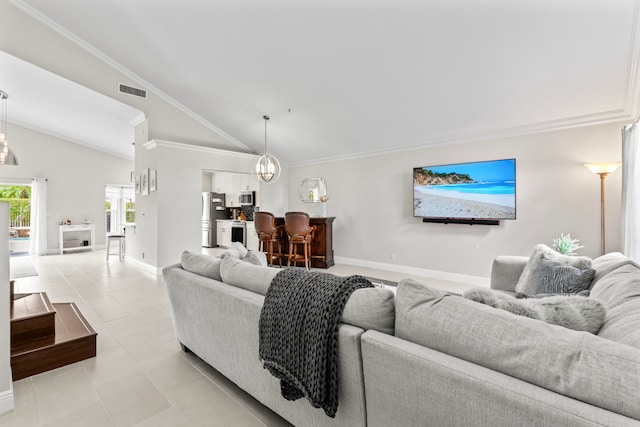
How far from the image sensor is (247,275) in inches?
76.5

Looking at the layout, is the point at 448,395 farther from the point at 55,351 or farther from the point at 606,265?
the point at 55,351

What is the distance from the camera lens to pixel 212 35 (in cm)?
381

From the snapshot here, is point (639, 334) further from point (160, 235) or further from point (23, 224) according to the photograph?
point (23, 224)

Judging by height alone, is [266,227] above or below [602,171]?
below

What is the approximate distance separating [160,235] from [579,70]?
6249mm

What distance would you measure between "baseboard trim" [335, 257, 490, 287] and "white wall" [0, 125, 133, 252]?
6.87 m

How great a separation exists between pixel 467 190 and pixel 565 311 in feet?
12.7

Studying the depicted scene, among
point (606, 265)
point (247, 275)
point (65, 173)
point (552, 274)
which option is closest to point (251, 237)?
point (65, 173)

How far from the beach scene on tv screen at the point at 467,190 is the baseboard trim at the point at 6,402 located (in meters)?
5.03

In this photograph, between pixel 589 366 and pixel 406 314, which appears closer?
pixel 589 366

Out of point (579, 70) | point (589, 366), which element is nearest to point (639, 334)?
point (589, 366)

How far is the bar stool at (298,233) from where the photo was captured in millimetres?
5562

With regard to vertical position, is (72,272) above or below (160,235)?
below

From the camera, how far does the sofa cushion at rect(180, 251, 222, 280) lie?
88.3 inches
